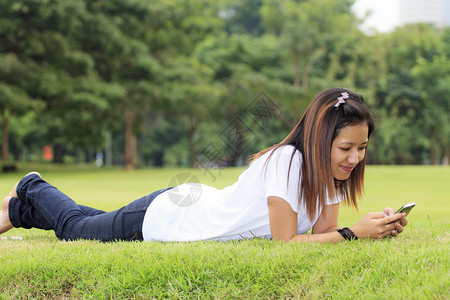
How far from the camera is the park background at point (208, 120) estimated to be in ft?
9.82

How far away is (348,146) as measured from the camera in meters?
3.23

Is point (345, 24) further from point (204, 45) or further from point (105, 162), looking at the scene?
point (105, 162)

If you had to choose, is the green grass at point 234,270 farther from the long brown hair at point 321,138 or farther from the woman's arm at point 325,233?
the long brown hair at point 321,138

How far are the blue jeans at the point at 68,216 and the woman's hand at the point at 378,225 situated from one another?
150 cm

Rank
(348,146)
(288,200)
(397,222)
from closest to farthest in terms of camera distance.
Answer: (288,200) < (348,146) < (397,222)

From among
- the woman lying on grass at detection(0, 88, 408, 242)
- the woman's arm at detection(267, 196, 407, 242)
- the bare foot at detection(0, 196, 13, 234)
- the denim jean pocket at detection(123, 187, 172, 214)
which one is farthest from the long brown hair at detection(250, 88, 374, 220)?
the bare foot at detection(0, 196, 13, 234)

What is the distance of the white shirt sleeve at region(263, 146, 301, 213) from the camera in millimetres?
3129

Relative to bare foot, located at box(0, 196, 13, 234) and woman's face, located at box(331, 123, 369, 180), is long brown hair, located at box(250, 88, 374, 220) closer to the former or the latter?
woman's face, located at box(331, 123, 369, 180)

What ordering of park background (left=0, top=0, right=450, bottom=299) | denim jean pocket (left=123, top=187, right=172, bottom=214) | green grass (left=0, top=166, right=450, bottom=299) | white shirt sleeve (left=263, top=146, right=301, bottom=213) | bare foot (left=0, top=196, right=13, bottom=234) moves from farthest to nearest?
1. bare foot (left=0, top=196, right=13, bottom=234)
2. denim jean pocket (left=123, top=187, right=172, bottom=214)
3. white shirt sleeve (left=263, top=146, right=301, bottom=213)
4. park background (left=0, top=0, right=450, bottom=299)
5. green grass (left=0, top=166, right=450, bottom=299)

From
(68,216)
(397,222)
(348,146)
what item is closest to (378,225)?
(397,222)

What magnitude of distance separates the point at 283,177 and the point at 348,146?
0.49 metres

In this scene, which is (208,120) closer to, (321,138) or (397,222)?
(397,222)

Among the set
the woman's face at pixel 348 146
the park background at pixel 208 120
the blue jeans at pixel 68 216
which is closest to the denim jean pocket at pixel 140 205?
the blue jeans at pixel 68 216

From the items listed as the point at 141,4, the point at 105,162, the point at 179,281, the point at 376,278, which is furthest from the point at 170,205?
the point at 105,162
